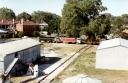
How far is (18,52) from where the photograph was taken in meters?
27.3

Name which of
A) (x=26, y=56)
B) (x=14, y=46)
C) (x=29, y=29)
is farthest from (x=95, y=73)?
(x=29, y=29)

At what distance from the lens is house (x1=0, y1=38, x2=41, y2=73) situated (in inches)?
959

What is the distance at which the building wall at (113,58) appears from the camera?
1104 inches

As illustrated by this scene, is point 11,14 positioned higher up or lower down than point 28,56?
higher up

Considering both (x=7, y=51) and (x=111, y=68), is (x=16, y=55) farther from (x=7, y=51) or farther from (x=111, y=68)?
(x=111, y=68)

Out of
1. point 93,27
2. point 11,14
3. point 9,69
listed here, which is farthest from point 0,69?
point 11,14

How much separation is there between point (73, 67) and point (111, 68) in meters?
4.22

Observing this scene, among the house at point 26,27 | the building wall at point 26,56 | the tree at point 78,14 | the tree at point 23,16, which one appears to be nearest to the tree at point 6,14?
the tree at point 23,16

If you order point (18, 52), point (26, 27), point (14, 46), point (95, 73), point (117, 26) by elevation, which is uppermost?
point (117, 26)

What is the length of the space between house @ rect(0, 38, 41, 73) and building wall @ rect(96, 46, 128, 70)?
8262 mm

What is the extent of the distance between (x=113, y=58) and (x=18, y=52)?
33.8 ft

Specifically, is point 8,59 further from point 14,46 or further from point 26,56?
point 26,56

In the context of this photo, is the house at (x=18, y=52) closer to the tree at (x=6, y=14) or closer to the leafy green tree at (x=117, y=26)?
the leafy green tree at (x=117, y=26)

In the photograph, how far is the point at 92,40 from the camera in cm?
5300
